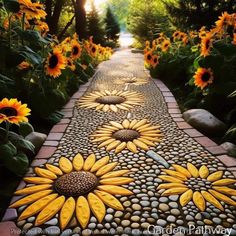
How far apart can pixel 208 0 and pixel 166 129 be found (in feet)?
19.5

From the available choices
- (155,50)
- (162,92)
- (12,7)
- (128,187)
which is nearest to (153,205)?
(128,187)

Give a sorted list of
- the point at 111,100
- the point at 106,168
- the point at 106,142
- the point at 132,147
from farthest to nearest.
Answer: the point at 111,100 < the point at 106,142 < the point at 132,147 < the point at 106,168

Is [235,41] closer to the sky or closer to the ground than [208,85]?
closer to the sky

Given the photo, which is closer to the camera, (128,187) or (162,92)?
(128,187)

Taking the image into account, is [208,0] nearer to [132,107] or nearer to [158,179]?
[132,107]

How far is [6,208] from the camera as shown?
218cm

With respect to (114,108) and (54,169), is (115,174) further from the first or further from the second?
(114,108)

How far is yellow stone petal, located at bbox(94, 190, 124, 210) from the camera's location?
2.16 metres

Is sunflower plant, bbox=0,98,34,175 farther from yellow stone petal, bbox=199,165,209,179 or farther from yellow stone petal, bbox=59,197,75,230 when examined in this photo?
yellow stone petal, bbox=199,165,209,179

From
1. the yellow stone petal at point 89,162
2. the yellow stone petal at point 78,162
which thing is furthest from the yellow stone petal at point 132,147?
the yellow stone petal at point 78,162

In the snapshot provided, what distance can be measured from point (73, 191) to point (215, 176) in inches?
47.2

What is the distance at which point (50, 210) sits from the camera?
2.13 metres

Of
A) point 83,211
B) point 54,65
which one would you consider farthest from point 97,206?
point 54,65

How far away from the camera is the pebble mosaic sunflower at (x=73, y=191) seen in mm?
2098
